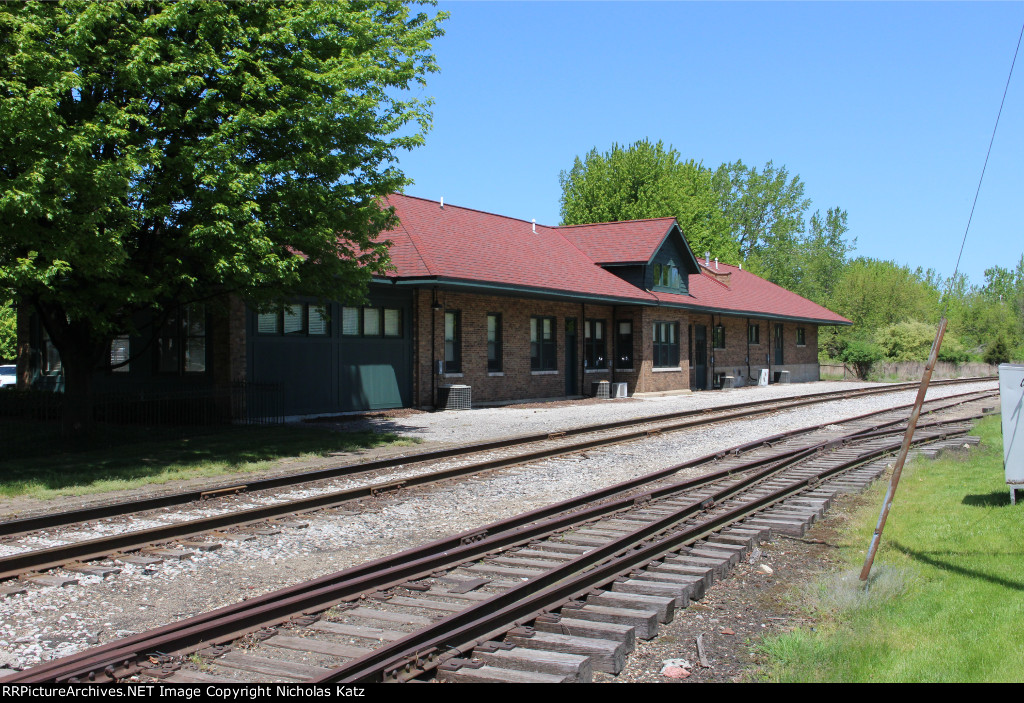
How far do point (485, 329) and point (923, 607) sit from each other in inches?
790

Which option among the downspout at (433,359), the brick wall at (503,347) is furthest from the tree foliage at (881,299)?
the downspout at (433,359)

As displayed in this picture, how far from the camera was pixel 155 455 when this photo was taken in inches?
564

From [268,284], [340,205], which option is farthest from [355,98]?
[268,284]

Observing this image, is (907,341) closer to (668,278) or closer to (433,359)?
(668,278)

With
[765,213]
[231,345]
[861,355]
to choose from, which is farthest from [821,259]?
[231,345]

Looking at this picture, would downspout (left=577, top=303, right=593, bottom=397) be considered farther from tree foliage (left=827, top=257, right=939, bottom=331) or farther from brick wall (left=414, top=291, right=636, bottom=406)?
tree foliage (left=827, top=257, right=939, bottom=331)

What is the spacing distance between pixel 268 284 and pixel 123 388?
9.36 meters

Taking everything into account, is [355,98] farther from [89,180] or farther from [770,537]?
[770,537]

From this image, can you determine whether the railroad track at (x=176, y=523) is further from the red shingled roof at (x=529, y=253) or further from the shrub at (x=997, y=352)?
the shrub at (x=997, y=352)

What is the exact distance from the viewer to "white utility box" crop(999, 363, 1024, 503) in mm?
9094

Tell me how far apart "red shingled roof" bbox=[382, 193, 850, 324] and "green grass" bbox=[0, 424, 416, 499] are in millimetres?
6776

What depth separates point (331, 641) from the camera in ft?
17.3

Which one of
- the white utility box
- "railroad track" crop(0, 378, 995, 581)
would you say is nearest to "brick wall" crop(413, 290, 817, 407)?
"railroad track" crop(0, 378, 995, 581)
